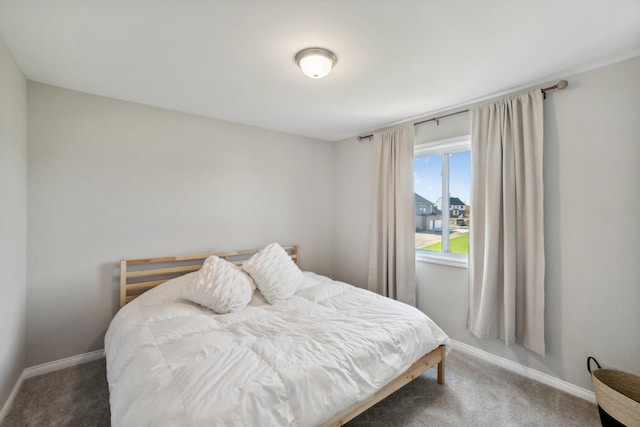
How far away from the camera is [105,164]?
8.66 feet

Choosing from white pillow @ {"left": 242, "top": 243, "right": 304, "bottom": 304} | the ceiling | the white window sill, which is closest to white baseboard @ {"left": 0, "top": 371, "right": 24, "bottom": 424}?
white pillow @ {"left": 242, "top": 243, "right": 304, "bottom": 304}

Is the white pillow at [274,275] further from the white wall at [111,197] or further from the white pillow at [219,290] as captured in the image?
the white wall at [111,197]

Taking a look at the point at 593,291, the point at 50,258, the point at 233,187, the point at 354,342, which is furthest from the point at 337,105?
the point at 50,258

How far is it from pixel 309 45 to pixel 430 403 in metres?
2.75

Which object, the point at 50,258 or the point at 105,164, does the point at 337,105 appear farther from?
the point at 50,258

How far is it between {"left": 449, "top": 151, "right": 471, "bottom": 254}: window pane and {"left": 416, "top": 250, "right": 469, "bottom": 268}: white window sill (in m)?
0.09

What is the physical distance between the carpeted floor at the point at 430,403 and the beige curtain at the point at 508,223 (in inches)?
14.7

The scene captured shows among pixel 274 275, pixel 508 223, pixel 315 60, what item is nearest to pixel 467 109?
pixel 508 223

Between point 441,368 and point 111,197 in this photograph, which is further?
point 111,197

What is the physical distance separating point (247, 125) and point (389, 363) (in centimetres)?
310

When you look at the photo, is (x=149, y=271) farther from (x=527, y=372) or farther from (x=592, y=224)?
(x=592, y=224)

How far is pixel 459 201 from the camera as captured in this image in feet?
10.1

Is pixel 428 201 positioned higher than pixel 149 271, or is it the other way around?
pixel 428 201

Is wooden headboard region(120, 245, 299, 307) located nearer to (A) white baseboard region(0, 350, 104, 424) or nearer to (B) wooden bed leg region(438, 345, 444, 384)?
(A) white baseboard region(0, 350, 104, 424)
